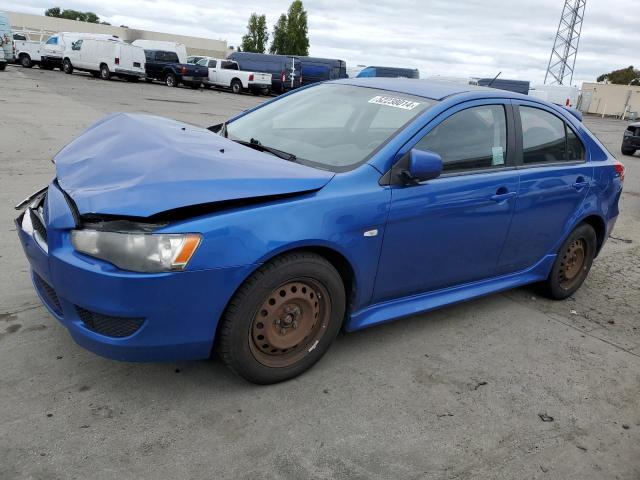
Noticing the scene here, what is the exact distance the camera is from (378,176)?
3117 mm

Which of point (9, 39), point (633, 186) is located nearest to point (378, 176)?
point (633, 186)

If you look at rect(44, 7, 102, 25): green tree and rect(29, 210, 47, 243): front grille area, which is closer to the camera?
rect(29, 210, 47, 243): front grille area

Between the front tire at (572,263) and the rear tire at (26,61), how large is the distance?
33819 millimetres

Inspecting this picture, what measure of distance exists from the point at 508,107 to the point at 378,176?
141 centimetres

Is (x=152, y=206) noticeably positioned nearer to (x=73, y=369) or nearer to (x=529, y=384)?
(x=73, y=369)

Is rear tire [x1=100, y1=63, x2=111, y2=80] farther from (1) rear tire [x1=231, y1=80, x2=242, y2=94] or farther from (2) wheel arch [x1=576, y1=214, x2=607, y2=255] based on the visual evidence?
(2) wheel arch [x1=576, y1=214, x2=607, y2=255]

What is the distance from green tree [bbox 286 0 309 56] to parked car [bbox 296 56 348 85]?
84.3 feet

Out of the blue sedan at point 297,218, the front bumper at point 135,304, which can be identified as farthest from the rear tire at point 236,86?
the front bumper at point 135,304

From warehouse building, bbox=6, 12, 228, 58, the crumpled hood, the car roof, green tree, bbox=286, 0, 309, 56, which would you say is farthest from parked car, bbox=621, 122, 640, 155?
warehouse building, bbox=6, 12, 228, 58

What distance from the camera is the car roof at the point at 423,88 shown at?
3.71m

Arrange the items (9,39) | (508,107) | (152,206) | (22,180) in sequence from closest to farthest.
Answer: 1. (152,206)
2. (508,107)
3. (22,180)
4. (9,39)

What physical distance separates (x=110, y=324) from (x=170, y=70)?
29.8 metres

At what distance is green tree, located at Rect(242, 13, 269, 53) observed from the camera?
65.5 meters

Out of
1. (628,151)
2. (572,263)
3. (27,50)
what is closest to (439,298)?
(572,263)
